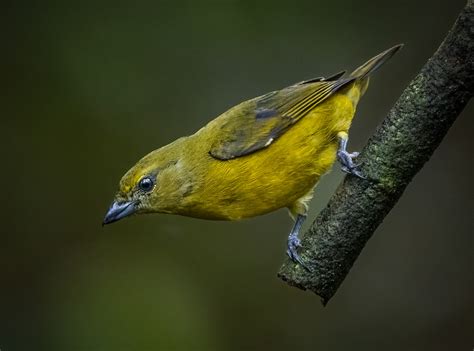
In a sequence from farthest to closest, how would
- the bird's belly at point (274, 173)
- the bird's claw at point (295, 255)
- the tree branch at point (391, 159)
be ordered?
the bird's belly at point (274, 173) → the bird's claw at point (295, 255) → the tree branch at point (391, 159)

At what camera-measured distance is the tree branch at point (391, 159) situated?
117 inches

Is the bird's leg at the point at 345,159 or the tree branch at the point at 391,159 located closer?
the tree branch at the point at 391,159

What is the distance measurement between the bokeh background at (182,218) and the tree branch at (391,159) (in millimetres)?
2610

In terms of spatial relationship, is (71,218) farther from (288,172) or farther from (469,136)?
(469,136)

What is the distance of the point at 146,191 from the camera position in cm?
450

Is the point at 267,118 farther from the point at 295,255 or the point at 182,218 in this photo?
the point at 182,218

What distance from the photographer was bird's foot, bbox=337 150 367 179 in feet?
11.2

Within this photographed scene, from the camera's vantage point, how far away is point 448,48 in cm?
295

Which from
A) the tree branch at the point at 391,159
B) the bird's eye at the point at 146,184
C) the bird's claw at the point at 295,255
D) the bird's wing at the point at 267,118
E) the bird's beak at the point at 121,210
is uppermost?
the bird's wing at the point at 267,118

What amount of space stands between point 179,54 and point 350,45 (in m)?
1.73

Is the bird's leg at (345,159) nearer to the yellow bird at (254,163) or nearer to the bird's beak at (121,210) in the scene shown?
the yellow bird at (254,163)

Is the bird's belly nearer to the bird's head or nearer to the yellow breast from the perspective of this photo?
the yellow breast

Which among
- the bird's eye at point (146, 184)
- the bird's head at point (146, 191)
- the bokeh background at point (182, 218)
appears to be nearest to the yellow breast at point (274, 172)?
the bird's head at point (146, 191)

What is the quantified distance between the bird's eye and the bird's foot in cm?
120
